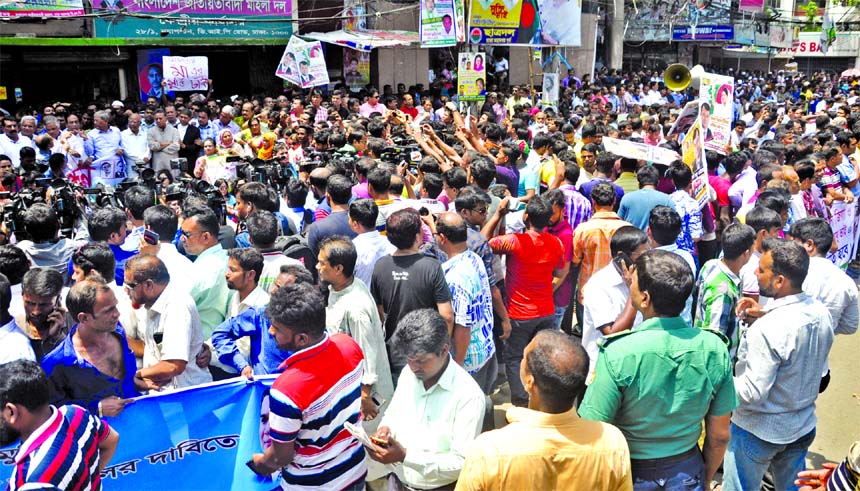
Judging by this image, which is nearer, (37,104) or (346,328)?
(346,328)

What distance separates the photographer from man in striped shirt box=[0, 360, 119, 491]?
2.51 m

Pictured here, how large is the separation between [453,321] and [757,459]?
167 cm

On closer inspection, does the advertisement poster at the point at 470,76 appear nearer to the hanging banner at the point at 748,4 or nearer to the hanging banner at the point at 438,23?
the hanging banner at the point at 438,23

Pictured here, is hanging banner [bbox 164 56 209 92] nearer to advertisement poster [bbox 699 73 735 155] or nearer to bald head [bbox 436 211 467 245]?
advertisement poster [bbox 699 73 735 155]

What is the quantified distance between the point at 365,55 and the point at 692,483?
1663 cm

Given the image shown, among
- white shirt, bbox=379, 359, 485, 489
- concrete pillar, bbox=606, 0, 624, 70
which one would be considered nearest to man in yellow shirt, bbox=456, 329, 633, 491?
white shirt, bbox=379, 359, 485, 489

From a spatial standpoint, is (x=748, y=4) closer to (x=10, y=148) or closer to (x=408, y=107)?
(x=408, y=107)

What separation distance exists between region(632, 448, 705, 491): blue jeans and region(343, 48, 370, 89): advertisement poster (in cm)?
1617

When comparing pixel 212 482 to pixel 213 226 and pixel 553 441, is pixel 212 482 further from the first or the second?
pixel 553 441

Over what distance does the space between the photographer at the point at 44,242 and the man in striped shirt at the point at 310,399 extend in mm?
A: 2592

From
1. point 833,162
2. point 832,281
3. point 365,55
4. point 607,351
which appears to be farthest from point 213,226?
point 365,55

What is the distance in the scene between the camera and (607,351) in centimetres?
295

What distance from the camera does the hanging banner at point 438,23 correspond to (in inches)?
545

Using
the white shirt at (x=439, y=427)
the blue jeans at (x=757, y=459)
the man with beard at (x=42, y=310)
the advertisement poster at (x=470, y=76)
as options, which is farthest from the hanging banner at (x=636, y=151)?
the advertisement poster at (x=470, y=76)
